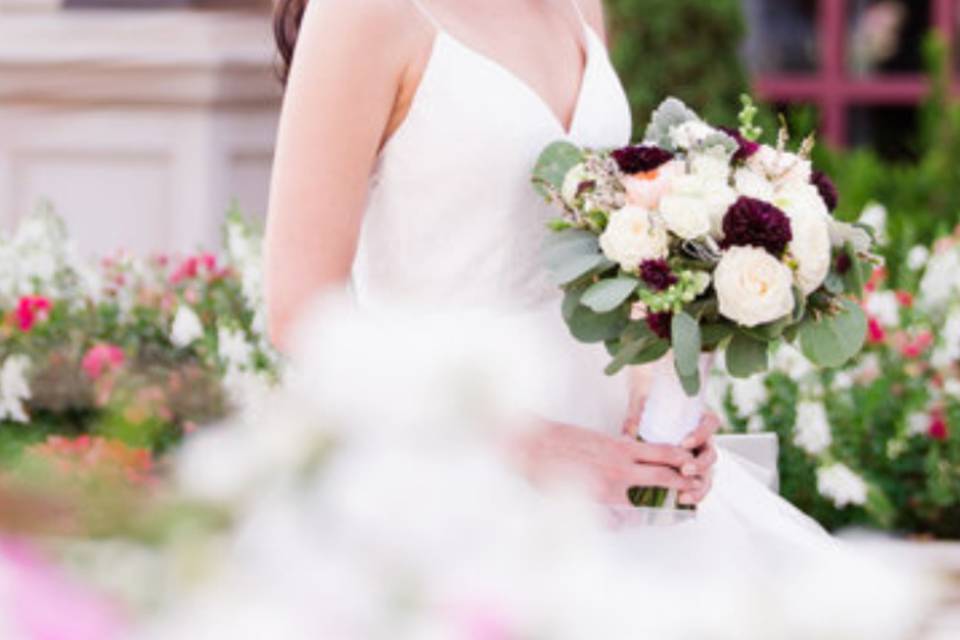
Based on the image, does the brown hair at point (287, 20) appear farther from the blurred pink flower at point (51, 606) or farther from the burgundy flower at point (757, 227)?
the blurred pink flower at point (51, 606)

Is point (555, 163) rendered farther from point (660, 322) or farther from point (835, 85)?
point (835, 85)

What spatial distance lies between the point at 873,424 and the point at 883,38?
5.95 m

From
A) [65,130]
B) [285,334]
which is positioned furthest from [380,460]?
[65,130]

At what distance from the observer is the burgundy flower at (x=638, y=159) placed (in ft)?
7.85

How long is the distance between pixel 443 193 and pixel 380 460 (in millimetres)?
1781

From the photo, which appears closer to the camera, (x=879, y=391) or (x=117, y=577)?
(x=117, y=577)

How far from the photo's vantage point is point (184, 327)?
15.5ft

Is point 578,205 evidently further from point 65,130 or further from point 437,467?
point 65,130

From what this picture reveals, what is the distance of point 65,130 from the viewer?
7.85 m

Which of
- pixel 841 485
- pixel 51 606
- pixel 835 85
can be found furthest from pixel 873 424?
pixel 835 85

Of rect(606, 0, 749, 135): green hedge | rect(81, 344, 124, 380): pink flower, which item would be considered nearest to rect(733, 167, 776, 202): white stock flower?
rect(81, 344, 124, 380): pink flower

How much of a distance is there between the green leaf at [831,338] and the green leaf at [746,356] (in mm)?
55

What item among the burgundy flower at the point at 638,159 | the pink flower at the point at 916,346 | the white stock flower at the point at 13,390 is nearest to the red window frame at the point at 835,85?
the pink flower at the point at 916,346

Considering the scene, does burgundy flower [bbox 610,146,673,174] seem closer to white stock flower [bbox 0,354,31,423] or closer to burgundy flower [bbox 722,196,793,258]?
burgundy flower [bbox 722,196,793,258]
